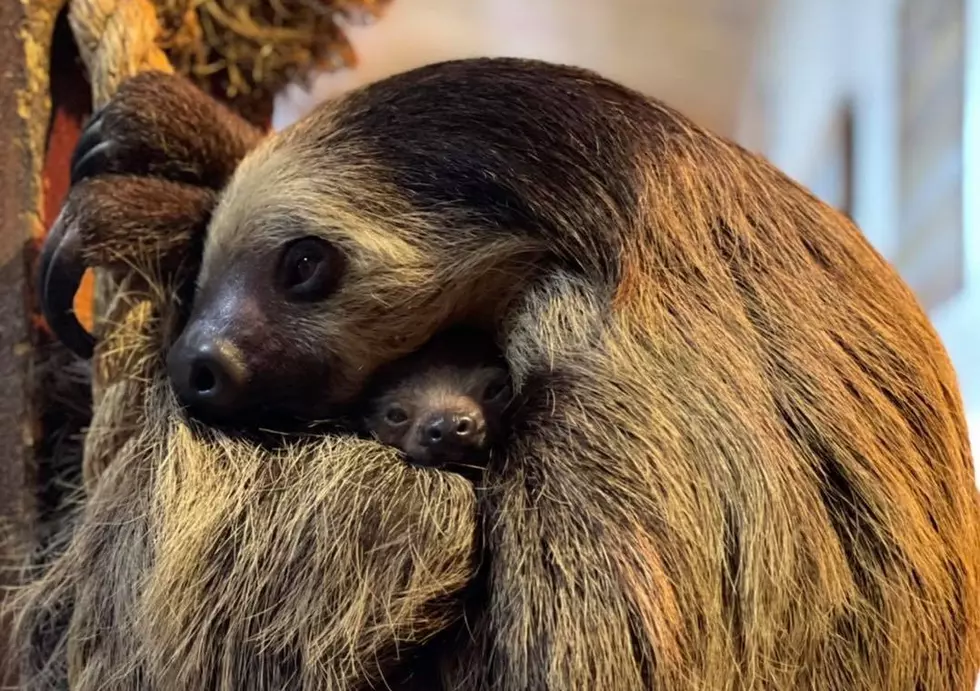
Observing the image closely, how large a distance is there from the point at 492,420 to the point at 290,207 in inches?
4.6

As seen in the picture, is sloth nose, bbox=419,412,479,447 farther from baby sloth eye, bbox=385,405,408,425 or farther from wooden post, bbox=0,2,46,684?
wooden post, bbox=0,2,46,684

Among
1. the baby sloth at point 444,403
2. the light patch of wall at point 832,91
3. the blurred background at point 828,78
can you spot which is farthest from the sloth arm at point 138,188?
the light patch of wall at point 832,91

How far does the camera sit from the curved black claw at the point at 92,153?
1.50ft

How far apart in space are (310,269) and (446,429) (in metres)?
0.09

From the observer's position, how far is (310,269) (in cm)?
39

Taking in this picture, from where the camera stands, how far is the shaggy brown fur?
346mm

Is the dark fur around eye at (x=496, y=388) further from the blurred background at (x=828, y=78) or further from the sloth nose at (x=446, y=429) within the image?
the blurred background at (x=828, y=78)

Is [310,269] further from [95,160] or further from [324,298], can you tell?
[95,160]

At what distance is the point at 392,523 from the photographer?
36 centimetres

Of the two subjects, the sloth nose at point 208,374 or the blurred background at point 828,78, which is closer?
the sloth nose at point 208,374

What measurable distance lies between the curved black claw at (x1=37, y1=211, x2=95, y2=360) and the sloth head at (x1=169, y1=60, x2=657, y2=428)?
3.0 inches

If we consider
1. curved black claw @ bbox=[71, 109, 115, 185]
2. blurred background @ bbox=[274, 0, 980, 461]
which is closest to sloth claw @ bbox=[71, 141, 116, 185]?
curved black claw @ bbox=[71, 109, 115, 185]

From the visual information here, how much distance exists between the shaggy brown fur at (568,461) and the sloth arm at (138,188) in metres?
0.05

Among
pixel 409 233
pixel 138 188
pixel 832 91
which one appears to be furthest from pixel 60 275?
pixel 832 91
